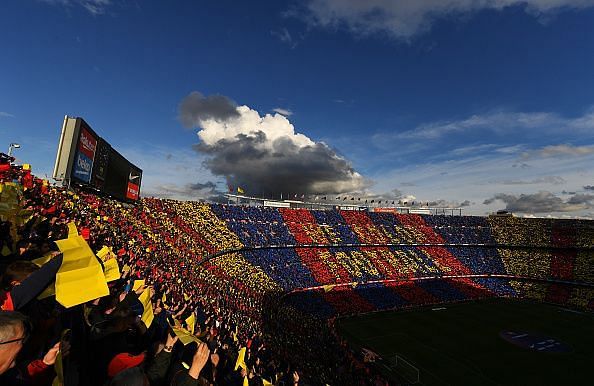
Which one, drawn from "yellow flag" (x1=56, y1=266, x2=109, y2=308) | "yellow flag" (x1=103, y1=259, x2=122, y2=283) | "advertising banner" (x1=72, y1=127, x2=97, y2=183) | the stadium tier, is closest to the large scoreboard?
"advertising banner" (x1=72, y1=127, x2=97, y2=183)

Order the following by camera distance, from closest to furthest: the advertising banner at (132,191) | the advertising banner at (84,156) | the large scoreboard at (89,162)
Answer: the large scoreboard at (89,162) < the advertising banner at (84,156) < the advertising banner at (132,191)

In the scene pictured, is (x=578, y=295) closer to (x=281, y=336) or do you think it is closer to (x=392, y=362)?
(x=392, y=362)

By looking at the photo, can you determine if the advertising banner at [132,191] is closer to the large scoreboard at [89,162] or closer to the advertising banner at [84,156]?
the large scoreboard at [89,162]

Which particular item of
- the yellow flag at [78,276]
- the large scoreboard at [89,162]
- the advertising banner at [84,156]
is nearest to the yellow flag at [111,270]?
the yellow flag at [78,276]

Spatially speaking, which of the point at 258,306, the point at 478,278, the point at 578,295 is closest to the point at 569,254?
the point at 578,295

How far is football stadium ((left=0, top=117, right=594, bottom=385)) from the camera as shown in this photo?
4766mm

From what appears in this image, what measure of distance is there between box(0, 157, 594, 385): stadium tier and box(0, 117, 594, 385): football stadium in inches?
2.6

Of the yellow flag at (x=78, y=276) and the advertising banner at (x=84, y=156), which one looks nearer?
the yellow flag at (x=78, y=276)

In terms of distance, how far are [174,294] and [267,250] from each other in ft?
137

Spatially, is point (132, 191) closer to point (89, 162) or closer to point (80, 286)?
point (89, 162)

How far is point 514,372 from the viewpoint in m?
31.7

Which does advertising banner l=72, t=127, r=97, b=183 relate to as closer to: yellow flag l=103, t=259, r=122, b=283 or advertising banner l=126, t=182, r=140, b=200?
advertising banner l=126, t=182, r=140, b=200

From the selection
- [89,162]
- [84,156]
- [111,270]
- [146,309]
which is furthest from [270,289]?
[111,270]

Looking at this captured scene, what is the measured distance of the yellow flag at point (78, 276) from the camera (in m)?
4.41
